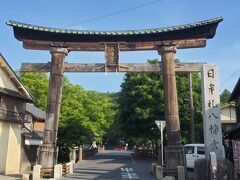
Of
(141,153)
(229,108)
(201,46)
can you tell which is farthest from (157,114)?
(201,46)

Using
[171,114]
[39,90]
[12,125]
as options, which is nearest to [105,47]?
[171,114]

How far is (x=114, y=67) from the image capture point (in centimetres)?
2317

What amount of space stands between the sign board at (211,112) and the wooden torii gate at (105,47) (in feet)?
15.1

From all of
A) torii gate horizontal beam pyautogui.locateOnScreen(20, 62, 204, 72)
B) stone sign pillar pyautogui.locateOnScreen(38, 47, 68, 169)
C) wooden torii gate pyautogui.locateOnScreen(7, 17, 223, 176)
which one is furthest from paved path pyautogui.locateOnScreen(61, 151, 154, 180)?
torii gate horizontal beam pyautogui.locateOnScreen(20, 62, 204, 72)

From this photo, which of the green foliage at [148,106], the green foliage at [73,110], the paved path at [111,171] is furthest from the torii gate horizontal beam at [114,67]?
the green foliage at [148,106]

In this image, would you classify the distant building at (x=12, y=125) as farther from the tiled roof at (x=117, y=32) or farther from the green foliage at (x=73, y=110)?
the green foliage at (x=73, y=110)

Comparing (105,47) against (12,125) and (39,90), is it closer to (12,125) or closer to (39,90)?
(12,125)

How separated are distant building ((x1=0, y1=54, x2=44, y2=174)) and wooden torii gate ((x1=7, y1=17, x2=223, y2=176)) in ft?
12.5

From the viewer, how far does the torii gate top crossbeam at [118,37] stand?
22.8 m

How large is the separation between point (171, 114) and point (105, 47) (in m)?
6.18

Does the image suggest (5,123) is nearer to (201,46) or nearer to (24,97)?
(24,97)

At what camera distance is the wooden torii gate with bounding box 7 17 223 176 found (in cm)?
2206

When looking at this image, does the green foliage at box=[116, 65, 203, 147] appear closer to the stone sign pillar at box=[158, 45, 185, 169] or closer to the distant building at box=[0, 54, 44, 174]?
the distant building at box=[0, 54, 44, 174]

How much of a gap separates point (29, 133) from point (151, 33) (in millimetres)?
14195
